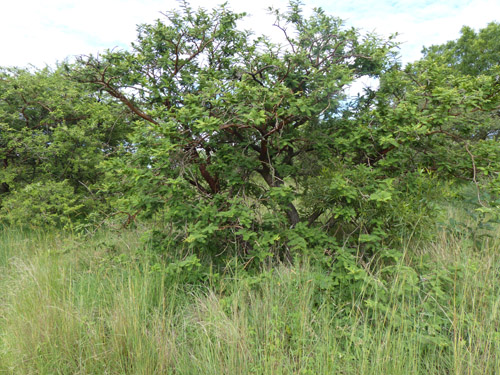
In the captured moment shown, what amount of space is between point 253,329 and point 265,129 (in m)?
1.92

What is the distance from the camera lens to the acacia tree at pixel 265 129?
2.73m

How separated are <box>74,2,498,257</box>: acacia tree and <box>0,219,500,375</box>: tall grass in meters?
0.57

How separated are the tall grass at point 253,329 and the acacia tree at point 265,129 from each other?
1.86ft

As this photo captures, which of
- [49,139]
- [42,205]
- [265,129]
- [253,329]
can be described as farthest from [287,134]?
[49,139]

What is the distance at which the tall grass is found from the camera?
6.00 ft

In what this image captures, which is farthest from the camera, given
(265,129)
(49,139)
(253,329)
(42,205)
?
(49,139)

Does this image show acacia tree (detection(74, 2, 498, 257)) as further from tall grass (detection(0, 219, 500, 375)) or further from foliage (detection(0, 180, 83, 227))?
foliage (detection(0, 180, 83, 227))

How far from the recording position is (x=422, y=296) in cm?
241

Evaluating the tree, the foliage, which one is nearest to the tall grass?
the foliage

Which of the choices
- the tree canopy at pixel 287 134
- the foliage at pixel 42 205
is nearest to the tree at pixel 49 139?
the foliage at pixel 42 205

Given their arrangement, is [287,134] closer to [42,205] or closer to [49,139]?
[42,205]

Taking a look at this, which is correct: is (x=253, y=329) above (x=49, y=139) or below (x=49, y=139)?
below

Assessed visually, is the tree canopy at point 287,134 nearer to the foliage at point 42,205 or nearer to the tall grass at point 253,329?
the tall grass at point 253,329

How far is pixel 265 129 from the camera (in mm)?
3090
